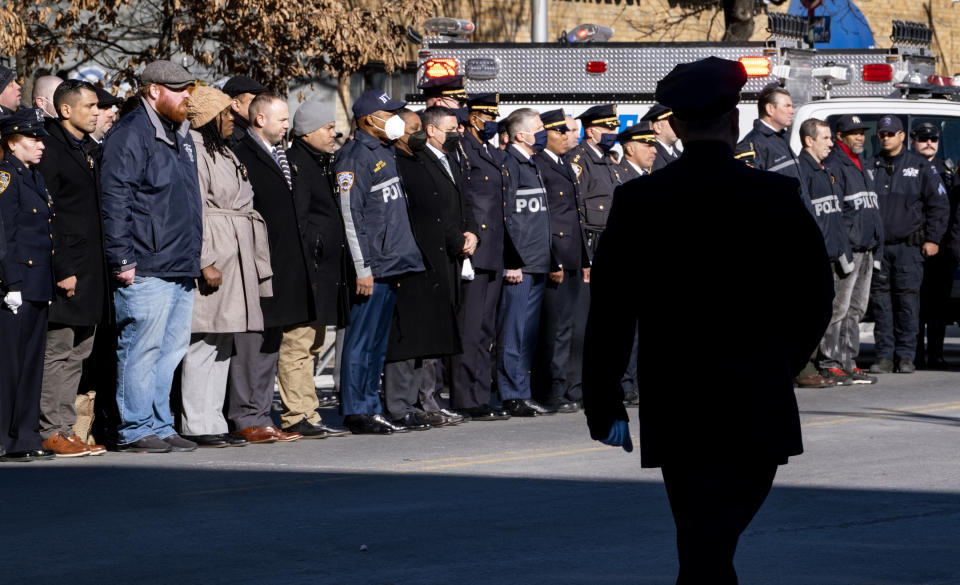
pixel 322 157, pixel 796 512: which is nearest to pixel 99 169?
pixel 322 157

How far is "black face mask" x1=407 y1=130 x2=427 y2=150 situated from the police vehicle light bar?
4699 millimetres

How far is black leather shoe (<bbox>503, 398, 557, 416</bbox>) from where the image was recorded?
12.3 m

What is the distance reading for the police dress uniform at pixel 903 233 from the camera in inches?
601

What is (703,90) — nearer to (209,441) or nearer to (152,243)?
(152,243)

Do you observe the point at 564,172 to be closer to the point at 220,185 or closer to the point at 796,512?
the point at 220,185

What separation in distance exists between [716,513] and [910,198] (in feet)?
37.3

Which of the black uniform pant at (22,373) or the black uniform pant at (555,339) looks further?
the black uniform pant at (555,339)

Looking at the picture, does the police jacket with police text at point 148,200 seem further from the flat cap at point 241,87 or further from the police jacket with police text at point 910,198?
the police jacket with police text at point 910,198

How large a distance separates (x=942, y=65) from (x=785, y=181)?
33701mm

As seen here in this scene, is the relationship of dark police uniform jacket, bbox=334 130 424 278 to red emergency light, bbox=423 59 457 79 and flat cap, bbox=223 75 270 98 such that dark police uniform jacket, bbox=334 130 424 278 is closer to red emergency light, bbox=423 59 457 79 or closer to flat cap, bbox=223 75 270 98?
flat cap, bbox=223 75 270 98

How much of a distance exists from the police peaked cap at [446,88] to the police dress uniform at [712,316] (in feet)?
26.1

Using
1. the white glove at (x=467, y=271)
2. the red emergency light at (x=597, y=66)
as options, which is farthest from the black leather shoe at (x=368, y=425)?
the red emergency light at (x=597, y=66)

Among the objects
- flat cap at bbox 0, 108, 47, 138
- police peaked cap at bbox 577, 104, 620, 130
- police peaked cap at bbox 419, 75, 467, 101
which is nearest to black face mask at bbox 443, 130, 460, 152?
police peaked cap at bbox 419, 75, 467, 101

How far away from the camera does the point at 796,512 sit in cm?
790
